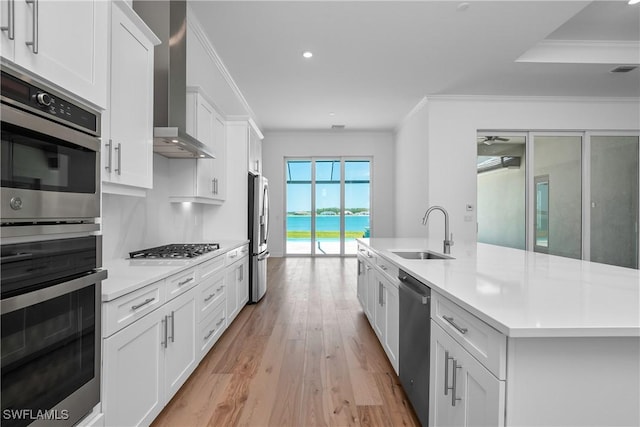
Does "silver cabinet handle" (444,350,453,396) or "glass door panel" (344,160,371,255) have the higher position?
"glass door panel" (344,160,371,255)

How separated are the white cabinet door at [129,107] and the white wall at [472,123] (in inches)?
184

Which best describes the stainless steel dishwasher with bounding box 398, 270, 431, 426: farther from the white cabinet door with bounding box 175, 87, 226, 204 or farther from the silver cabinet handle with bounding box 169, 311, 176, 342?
the white cabinet door with bounding box 175, 87, 226, 204

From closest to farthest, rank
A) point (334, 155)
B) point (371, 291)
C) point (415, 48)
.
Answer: point (371, 291) < point (415, 48) < point (334, 155)

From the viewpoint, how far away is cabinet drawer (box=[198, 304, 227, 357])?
245 centimetres

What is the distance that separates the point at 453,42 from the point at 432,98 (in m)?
1.88

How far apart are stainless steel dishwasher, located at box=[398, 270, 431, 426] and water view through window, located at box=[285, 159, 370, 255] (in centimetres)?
643

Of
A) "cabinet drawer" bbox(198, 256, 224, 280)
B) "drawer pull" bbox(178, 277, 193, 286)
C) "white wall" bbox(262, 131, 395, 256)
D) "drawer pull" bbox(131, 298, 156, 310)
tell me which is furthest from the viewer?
"white wall" bbox(262, 131, 395, 256)

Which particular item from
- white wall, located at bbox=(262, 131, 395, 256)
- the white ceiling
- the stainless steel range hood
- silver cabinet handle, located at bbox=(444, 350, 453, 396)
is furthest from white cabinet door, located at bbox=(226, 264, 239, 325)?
white wall, located at bbox=(262, 131, 395, 256)

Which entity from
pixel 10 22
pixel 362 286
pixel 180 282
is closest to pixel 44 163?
pixel 10 22

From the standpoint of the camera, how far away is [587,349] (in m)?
0.97

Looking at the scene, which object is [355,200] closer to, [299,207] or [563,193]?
[299,207]

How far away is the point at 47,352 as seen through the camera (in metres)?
1.07

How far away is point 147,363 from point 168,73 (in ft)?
6.24

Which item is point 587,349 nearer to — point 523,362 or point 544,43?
point 523,362
